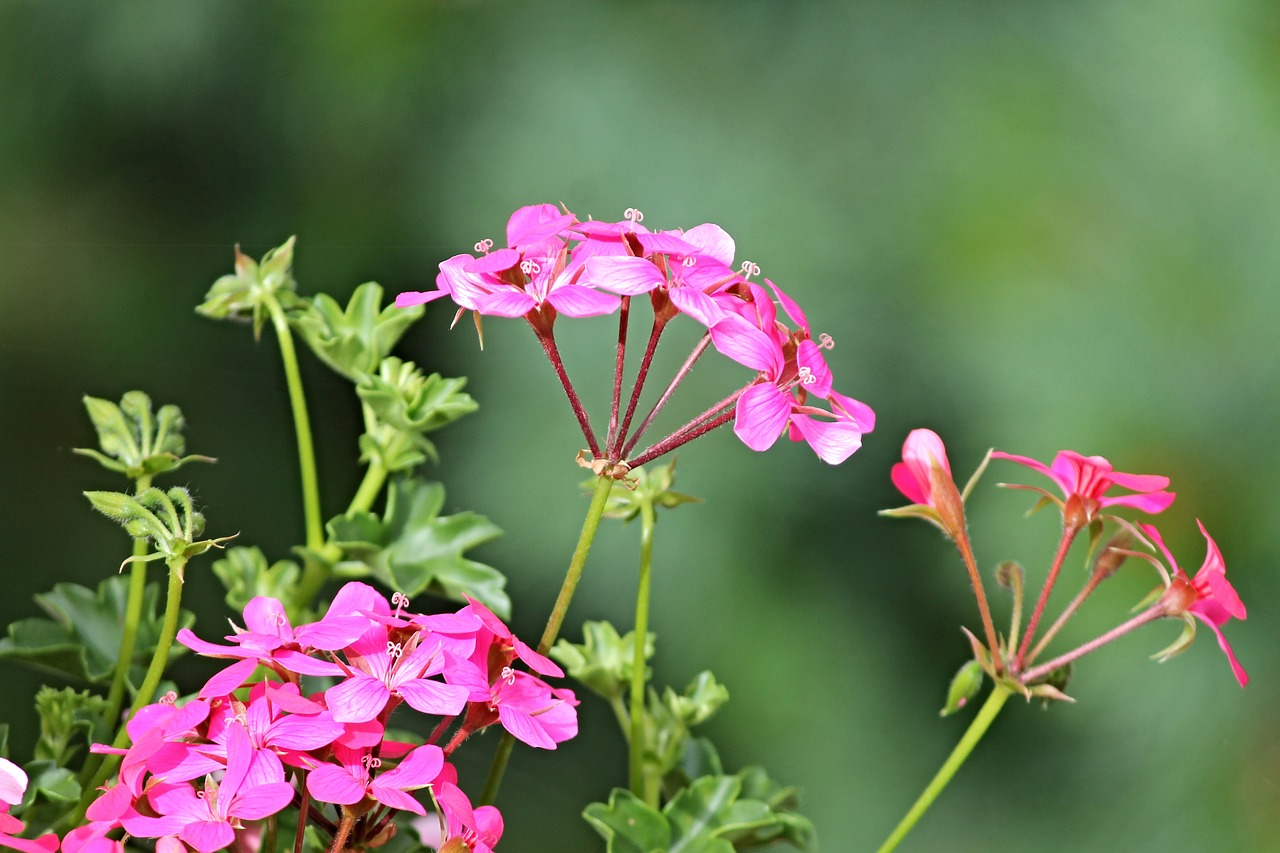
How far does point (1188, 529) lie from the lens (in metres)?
1.01

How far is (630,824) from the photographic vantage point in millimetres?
441

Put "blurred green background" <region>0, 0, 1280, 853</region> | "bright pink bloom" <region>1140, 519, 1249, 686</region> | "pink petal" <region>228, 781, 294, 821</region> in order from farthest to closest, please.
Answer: "blurred green background" <region>0, 0, 1280, 853</region> → "bright pink bloom" <region>1140, 519, 1249, 686</region> → "pink petal" <region>228, 781, 294, 821</region>

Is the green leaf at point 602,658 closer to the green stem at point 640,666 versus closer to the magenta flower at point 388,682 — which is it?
the green stem at point 640,666

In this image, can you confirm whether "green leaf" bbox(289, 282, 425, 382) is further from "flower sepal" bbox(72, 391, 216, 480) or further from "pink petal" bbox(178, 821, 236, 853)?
"pink petal" bbox(178, 821, 236, 853)

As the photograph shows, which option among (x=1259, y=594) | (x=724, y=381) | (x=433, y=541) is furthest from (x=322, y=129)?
(x=1259, y=594)

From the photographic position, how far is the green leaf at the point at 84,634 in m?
0.44

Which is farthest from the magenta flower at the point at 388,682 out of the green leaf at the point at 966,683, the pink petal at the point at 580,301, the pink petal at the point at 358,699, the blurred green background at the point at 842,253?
the blurred green background at the point at 842,253

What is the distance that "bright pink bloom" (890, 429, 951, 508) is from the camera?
435mm

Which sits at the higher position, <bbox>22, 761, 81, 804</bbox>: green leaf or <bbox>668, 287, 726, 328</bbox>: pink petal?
<bbox>668, 287, 726, 328</bbox>: pink petal

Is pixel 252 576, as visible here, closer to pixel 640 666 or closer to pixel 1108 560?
pixel 640 666

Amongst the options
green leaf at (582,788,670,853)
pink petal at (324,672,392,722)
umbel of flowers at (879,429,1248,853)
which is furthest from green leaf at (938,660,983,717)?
pink petal at (324,672,392,722)

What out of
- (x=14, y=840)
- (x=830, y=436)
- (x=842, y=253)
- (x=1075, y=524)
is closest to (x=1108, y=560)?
(x=1075, y=524)

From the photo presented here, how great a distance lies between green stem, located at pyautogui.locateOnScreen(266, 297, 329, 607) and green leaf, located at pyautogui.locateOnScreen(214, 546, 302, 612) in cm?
2

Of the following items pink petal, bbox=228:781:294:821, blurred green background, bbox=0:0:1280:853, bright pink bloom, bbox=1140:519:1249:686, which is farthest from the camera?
blurred green background, bbox=0:0:1280:853
